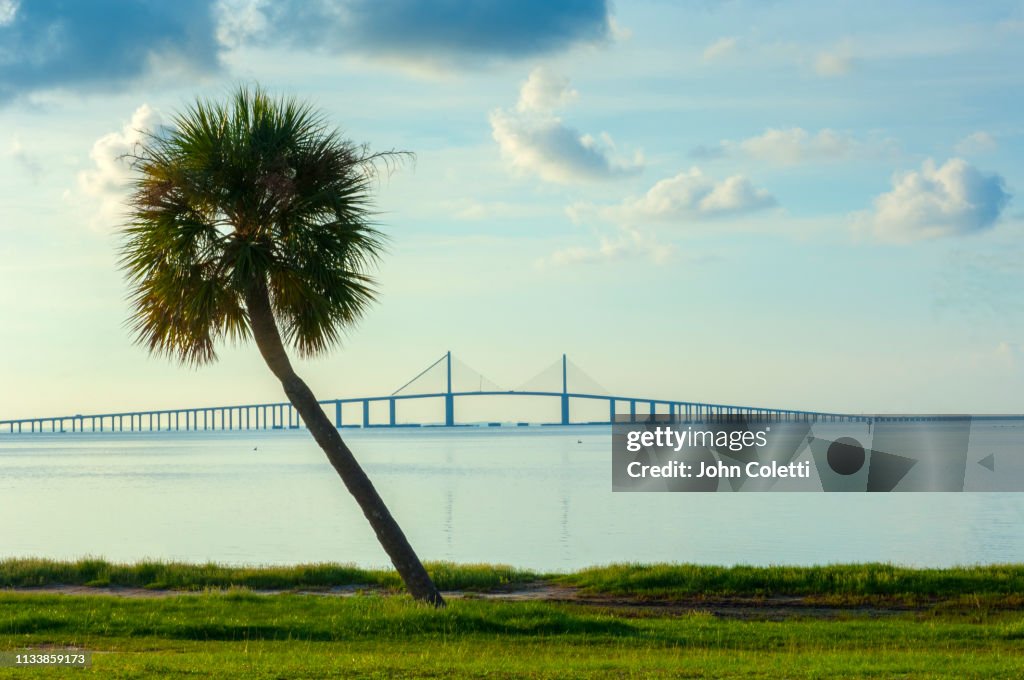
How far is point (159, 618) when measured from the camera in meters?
17.1

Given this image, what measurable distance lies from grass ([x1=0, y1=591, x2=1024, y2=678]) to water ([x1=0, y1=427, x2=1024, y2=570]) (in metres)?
16.2

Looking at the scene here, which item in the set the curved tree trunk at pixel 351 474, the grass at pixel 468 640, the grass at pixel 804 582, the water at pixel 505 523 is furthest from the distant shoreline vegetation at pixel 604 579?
the water at pixel 505 523

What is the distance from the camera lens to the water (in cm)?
3872

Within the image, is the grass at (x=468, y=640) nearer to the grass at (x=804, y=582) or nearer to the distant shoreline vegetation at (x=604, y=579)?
the grass at (x=804, y=582)

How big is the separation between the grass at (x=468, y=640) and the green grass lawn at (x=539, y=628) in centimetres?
3

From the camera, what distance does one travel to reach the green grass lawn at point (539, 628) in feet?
40.5

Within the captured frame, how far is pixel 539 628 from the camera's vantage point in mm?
16516

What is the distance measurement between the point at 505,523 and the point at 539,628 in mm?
33241

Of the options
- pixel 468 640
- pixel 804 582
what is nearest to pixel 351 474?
pixel 468 640

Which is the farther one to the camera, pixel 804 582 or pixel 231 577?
pixel 231 577

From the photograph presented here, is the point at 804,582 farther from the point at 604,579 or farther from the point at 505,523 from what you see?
the point at 505,523

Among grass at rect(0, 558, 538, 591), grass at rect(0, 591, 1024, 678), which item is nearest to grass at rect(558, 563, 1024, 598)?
grass at rect(0, 558, 538, 591)

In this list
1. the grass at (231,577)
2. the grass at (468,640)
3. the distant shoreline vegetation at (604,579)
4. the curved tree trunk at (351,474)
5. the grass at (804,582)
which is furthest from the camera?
the grass at (231,577)

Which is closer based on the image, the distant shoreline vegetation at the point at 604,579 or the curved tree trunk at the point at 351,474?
the curved tree trunk at the point at 351,474
